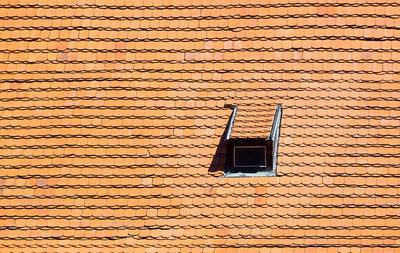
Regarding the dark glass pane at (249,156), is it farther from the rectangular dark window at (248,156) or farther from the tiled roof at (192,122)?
the tiled roof at (192,122)

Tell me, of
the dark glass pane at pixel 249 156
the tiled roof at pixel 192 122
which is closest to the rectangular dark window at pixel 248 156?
the dark glass pane at pixel 249 156

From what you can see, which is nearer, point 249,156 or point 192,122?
point 249,156

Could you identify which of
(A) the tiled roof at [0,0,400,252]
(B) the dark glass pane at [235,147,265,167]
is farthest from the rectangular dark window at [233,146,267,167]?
(A) the tiled roof at [0,0,400,252]

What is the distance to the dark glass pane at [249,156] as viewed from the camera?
1606 cm

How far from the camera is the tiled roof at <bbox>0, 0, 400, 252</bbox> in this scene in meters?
15.4

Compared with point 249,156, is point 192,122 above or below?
above

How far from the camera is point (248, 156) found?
52.9 ft

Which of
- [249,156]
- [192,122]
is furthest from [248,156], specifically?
[192,122]

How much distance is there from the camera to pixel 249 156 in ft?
52.9

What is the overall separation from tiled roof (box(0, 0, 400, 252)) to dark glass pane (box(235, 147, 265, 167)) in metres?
0.26

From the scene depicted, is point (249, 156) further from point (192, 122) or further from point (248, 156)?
point (192, 122)

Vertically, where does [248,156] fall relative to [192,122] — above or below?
below

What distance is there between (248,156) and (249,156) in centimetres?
2

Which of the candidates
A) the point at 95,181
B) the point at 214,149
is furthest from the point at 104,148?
the point at 214,149
